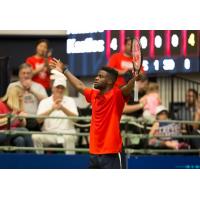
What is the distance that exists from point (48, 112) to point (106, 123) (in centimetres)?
344

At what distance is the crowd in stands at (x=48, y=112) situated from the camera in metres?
12.6

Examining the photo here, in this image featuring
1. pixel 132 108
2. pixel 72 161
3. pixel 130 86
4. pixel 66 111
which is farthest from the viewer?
pixel 132 108

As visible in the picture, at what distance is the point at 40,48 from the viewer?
46.7ft

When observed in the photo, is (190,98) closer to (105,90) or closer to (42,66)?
(42,66)

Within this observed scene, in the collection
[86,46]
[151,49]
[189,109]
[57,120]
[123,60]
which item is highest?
[86,46]

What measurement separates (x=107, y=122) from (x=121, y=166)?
56 centimetres

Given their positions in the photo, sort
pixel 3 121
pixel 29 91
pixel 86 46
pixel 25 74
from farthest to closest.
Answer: pixel 86 46 → pixel 29 91 → pixel 25 74 → pixel 3 121

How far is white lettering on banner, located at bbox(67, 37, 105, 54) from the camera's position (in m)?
15.3

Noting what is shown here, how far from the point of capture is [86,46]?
1550 centimetres

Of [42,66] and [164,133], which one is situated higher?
[42,66]

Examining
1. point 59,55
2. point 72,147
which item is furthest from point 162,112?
point 59,55

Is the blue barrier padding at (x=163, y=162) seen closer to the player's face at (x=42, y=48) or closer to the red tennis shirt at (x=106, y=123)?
the player's face at (x=42, y=48)

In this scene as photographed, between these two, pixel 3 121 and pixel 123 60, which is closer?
pixel 3 121

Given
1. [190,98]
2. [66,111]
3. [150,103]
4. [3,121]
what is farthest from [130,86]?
[190,98]
